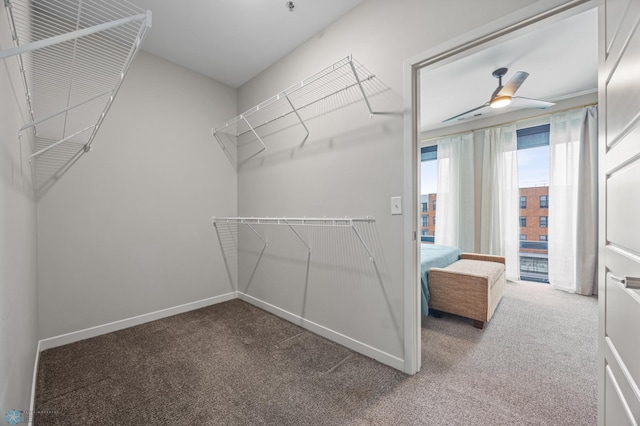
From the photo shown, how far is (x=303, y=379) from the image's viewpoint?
164 cm

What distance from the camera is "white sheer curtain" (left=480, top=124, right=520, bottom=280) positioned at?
3.89 metres

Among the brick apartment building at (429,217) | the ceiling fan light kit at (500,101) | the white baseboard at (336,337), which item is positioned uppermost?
the ceiling fan light kit at (500,101)

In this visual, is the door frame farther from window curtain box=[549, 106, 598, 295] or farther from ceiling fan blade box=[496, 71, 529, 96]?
window curtain box=[549, 106, 598, 295]

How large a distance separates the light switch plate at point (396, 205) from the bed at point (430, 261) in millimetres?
1151

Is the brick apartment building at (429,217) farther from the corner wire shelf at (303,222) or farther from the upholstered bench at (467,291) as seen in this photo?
the corner wire shelf at (303,222)

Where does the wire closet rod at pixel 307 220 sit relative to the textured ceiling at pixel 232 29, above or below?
below

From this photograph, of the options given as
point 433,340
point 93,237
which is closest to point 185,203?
point 93,237

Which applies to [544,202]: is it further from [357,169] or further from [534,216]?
[357,169]

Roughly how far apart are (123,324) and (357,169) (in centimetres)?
245

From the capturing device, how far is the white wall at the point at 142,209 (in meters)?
2.08

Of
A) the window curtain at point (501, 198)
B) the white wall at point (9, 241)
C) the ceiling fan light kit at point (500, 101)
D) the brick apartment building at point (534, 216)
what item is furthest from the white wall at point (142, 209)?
the brick apartment building at point (534, 216)

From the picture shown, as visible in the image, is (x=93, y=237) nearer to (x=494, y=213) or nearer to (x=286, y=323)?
(x=286, y=323)

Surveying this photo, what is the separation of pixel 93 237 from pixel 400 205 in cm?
249

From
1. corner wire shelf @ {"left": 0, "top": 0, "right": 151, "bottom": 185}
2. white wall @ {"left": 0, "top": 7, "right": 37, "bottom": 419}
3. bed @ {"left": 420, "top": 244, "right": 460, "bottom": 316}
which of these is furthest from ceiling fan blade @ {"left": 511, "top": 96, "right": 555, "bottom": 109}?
white wall @ {"left": 0, "top": 7, "right": 37, "bottom": 419}
